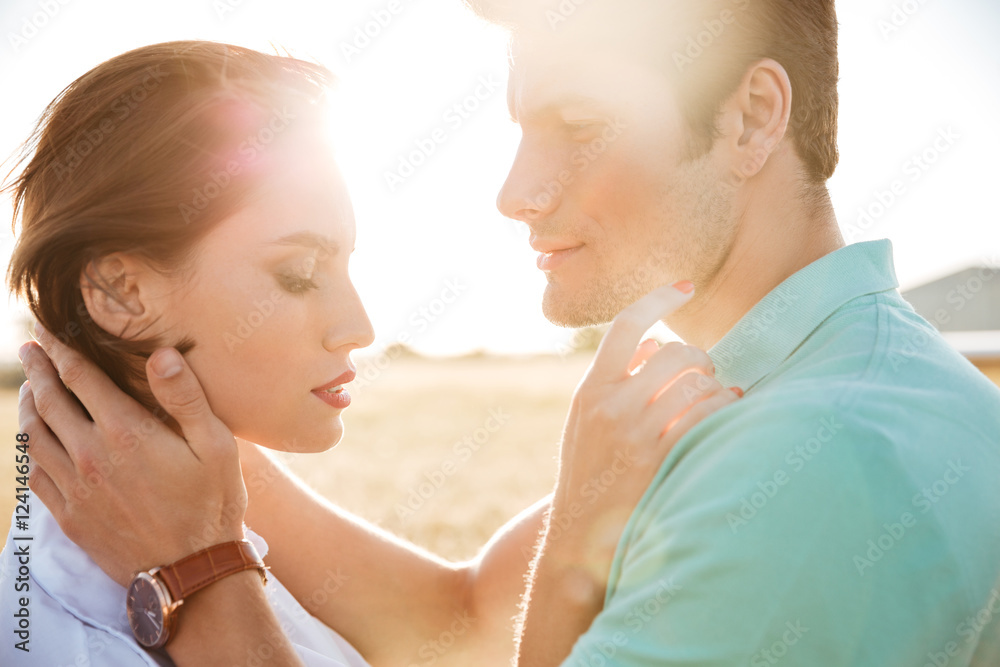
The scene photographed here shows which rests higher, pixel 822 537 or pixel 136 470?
pixel 822 537

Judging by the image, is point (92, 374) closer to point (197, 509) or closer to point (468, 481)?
point (197, 509)

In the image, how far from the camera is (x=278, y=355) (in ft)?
7.63

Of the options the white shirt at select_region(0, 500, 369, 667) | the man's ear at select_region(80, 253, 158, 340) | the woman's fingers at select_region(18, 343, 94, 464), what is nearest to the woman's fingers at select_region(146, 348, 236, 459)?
the man's ear at select_region(80, 253, 158, 340)

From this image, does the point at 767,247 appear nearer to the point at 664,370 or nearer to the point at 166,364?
the point at 664,370

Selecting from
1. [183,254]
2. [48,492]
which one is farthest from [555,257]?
[48,492]

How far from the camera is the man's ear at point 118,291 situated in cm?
222

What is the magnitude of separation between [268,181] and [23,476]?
4.46 ft

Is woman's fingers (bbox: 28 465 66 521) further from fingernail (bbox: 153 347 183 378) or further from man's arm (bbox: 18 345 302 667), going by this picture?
fingernail (bbox: 153 347 183 378)

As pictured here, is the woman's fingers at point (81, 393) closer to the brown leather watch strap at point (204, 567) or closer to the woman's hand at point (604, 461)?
the brown leather watch strap at point (204, 567)

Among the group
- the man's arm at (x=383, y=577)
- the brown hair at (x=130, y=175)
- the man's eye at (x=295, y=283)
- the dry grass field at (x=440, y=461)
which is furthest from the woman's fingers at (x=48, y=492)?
the dry grass field at (x=440, y=461)

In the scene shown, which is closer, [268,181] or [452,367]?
[268,181]

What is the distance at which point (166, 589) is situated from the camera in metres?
2.07

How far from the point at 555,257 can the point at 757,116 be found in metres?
0.91

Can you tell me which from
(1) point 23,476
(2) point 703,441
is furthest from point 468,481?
(2) point 703,441
